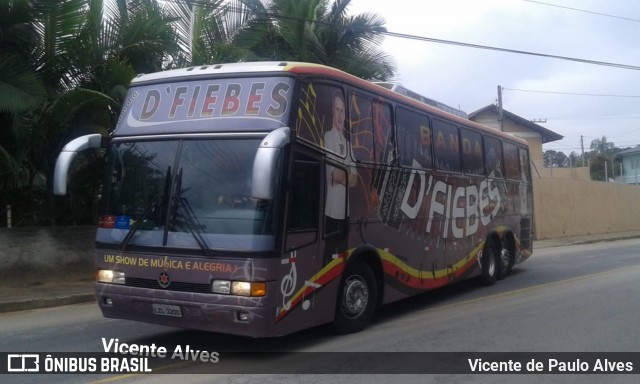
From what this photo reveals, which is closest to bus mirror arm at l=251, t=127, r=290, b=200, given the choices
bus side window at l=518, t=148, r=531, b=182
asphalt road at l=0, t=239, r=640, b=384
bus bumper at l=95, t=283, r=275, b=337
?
bus bumper at l=95, t=283, r=275, b=337

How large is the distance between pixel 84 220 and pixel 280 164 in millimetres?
10080

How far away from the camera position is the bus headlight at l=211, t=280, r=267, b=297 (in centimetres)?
696

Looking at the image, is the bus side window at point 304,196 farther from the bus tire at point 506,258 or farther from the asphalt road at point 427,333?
the bus tire at point 506,258

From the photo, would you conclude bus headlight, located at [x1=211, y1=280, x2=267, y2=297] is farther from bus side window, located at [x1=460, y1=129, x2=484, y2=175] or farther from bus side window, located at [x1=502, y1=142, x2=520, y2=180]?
bus side window, located at [x1=502, y1=142, x2=520, y2=180]

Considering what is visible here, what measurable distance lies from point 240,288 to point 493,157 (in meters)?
8.58

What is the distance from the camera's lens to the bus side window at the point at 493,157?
13.7 metres

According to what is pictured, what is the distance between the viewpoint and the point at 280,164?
7195 millimetres

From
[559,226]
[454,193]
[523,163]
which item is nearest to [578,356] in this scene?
[454,193]

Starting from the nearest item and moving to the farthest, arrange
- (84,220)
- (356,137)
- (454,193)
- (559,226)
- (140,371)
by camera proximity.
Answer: (140,371) → (356,137) → (454,193) → (84,220) → (559,226)

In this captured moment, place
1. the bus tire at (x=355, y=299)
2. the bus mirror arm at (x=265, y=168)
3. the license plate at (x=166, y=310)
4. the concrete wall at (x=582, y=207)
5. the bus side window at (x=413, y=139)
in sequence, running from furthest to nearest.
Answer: the concrete wall at (x=582, y=207)
the bus side window at (x=413, y=139)
the bus tire at (x=355, y=299)
the license plate at (x=166, y=310)
the bus mirror arm at (x=265, y=168)

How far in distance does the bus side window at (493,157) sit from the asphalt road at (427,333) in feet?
8.36

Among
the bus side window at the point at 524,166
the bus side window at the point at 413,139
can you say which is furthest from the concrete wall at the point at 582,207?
the bus side window at the point at 413,139

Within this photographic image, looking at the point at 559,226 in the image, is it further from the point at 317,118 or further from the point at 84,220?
the point at 317,118

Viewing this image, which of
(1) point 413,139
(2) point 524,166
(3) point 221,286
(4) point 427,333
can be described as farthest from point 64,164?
(2) point 524,166
